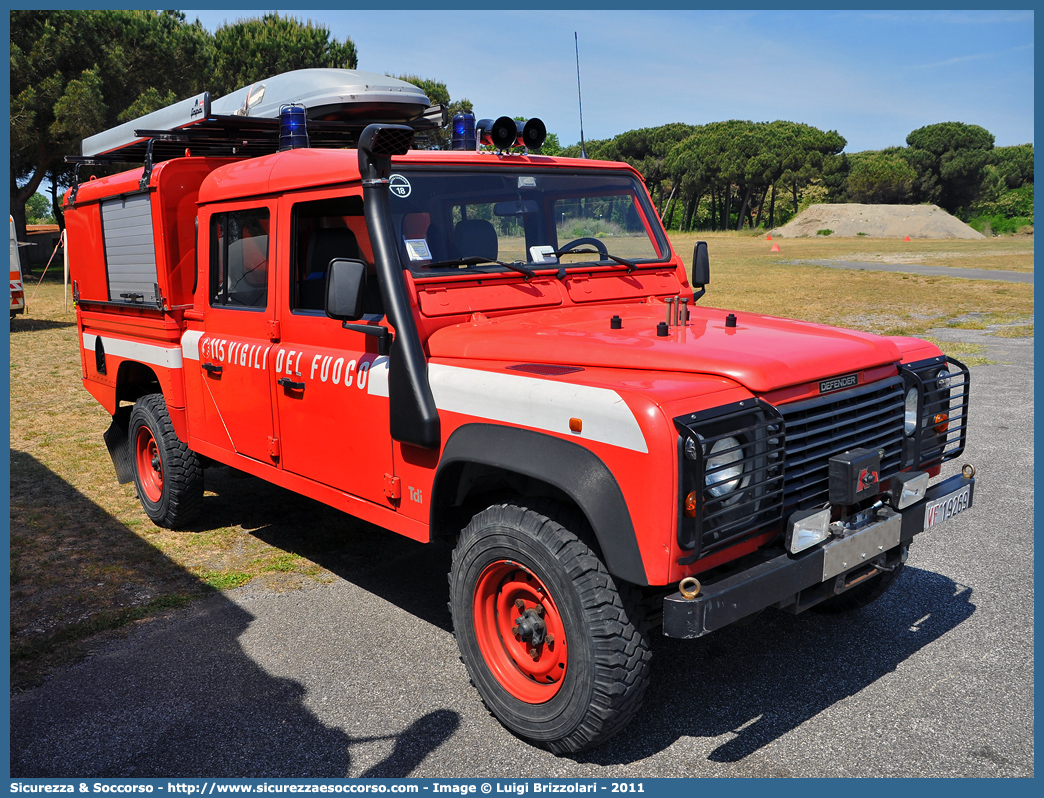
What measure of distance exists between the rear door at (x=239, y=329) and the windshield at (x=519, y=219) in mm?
1025

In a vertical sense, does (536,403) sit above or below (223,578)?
above

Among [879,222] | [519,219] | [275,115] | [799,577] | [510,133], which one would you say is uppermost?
[879,222]

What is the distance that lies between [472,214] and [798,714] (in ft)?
8.62

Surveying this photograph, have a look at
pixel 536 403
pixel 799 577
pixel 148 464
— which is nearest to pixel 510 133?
pixel 536 403

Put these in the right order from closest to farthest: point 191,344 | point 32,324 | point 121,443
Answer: point 191,344 → point 121,443 → point 32,324

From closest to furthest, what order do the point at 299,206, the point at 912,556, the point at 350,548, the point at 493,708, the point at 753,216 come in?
the point at 493,708 → the point at 299,206 → the point at 912,556 → the point at 350,548 → the point at 753,216

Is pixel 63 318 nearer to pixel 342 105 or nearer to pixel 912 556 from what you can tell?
pixel 342 105

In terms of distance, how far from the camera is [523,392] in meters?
3.12

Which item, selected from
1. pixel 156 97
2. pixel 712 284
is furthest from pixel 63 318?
pixel 712 284

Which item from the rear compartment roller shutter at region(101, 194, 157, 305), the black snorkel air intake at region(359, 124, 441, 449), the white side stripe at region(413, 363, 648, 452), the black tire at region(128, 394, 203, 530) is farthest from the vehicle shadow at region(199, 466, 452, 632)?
the rear compartment roller shutter at region(101, 194, 157, 305)

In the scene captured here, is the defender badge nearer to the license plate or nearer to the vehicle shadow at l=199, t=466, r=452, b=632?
the license plate

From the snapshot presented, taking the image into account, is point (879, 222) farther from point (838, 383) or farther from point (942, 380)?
point (838, 383)

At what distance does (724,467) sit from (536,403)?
2.35ft

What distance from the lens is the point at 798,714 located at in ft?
11.1
